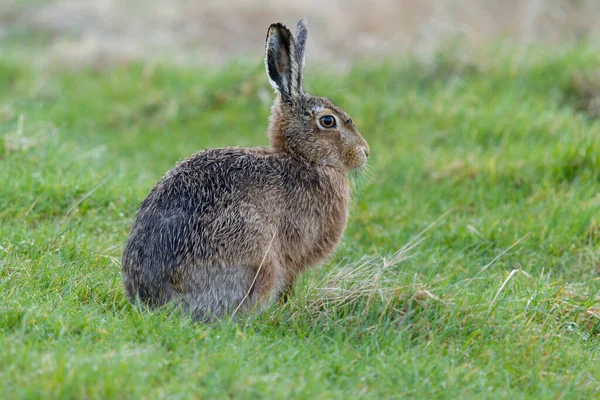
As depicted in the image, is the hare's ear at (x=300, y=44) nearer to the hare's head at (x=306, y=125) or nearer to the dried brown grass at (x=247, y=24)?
the hare's head at (x=306, y=125)

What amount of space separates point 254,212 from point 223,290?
504mm

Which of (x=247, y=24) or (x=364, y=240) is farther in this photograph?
(x=247, y=24)

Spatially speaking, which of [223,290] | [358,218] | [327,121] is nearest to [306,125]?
[327,121]

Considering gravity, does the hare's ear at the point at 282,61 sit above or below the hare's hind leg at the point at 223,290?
above

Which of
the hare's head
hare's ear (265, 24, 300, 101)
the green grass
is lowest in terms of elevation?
the green grass

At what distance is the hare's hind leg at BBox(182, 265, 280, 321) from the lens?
180 inches

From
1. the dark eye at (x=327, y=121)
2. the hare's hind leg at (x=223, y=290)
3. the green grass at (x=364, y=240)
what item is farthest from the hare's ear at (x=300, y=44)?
the hare's hind leg at (x=223, y=290)

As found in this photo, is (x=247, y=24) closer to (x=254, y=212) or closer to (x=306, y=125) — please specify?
(x=306, y=125)

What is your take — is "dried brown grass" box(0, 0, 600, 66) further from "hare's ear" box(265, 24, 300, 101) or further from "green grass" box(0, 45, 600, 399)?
"hare's ear" box(265, 24, 300, 101)

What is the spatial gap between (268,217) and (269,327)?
2.28ft

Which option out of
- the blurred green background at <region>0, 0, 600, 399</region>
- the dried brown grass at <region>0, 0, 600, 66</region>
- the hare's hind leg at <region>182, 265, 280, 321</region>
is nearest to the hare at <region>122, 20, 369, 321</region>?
the hare's hind leg at <region>182, 265, 280, 321</region>

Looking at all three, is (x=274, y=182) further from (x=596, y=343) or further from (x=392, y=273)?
(x=596, y=343)

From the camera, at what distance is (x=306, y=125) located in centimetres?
555

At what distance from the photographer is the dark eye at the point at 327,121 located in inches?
220
